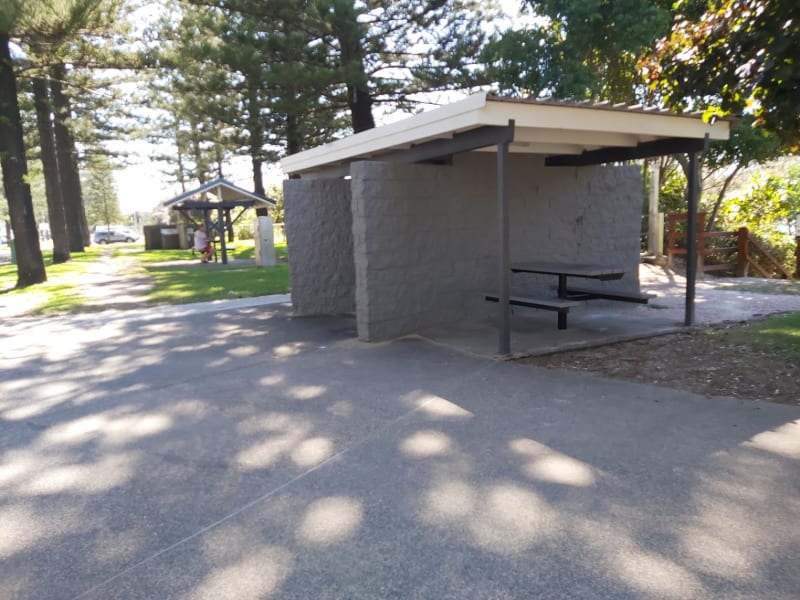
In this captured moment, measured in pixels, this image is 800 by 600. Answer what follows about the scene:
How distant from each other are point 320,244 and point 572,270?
12.7 feet

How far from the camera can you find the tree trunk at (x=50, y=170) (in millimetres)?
21344

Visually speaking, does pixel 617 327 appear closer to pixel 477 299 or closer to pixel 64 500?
pixel 477 299

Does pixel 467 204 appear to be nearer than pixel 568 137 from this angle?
No

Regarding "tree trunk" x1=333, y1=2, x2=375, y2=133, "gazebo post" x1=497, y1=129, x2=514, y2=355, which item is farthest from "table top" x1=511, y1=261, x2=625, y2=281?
"tree trunk" x1=333, y1=2, x2=375, y2=133

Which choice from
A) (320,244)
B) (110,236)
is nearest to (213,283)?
(320,244)

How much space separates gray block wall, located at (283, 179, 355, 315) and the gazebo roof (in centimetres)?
1402

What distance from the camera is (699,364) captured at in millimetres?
6148

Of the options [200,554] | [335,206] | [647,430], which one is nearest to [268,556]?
[200,554]

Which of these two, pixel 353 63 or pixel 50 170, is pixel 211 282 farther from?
pixel 50 170

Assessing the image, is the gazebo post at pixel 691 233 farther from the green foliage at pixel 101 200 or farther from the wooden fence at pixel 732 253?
the green foliage at pixel 101 200

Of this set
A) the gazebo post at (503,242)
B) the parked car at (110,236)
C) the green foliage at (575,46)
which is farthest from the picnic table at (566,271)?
the parked car at (110,236)

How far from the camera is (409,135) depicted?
692cm

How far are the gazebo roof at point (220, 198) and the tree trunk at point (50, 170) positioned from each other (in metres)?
3.88

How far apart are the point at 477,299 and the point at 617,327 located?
6.30 ft
